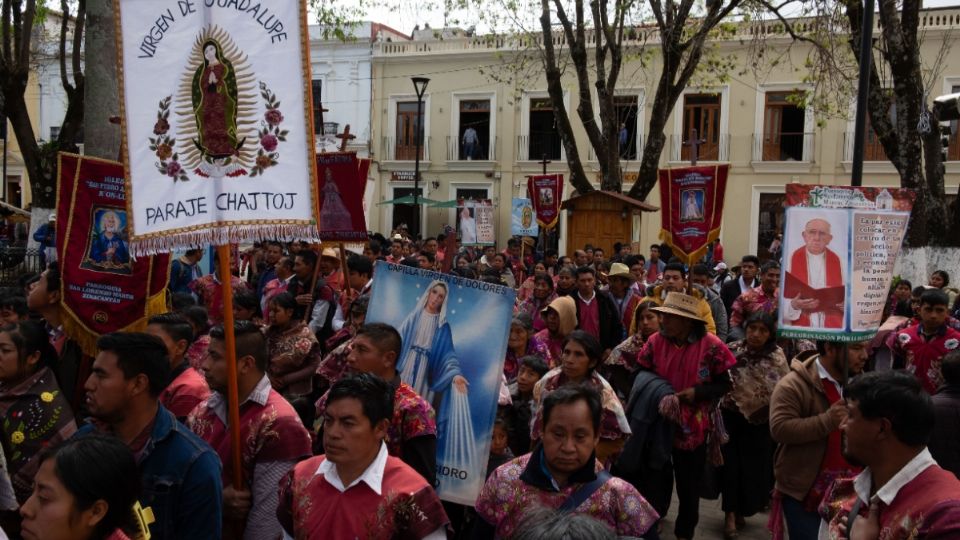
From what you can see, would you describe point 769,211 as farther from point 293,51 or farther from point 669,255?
point 293,51

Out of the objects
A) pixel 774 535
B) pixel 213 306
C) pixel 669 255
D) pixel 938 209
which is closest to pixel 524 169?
pixel 669 255

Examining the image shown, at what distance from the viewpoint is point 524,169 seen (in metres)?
30.8

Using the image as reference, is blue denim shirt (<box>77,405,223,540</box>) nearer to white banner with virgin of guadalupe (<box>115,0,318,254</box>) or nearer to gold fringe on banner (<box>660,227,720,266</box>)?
white banner with virgin of guadalupe (<box>115,0,318,254</box>)

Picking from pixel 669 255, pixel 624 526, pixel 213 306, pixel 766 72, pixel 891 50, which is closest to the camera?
pixel 624 526

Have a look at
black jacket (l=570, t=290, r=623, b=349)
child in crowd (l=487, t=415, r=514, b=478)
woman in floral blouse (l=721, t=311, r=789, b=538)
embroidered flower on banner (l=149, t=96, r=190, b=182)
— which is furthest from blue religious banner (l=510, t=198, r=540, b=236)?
embroidered flower on banner (l=149, t=96, r=190, b=182)

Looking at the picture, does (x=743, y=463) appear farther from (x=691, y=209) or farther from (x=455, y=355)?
(x=691, y=209)

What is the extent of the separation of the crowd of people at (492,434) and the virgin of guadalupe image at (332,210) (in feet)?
3.39

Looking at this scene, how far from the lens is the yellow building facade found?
26969 millimetres

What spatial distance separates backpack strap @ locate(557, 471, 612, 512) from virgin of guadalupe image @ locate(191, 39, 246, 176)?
1957mm

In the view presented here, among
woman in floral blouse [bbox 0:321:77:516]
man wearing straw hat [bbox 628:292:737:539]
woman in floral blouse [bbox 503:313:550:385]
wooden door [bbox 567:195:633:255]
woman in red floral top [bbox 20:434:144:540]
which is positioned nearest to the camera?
woman in red floral top [bbox 20:434:144:540]

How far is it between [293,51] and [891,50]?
10585 mm

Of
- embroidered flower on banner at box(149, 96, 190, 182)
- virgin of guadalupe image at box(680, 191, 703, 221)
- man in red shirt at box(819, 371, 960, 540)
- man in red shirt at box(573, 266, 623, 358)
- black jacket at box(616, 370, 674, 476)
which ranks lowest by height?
black jacket at box(616, 370, 674, 476)

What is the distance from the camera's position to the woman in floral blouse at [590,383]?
15.3 feet

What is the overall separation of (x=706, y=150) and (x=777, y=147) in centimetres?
226
